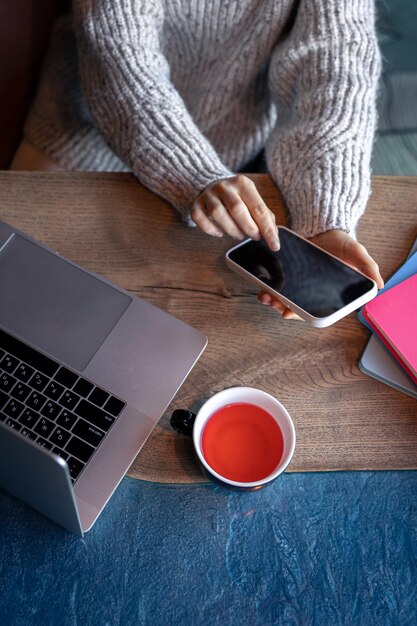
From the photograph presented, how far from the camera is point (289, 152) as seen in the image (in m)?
0.73

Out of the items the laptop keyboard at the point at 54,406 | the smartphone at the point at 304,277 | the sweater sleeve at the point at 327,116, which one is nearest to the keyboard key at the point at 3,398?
the laptop keyboard at the point at 54,406

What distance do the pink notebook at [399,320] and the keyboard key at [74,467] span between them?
0.34m

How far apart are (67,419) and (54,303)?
0.14 metres

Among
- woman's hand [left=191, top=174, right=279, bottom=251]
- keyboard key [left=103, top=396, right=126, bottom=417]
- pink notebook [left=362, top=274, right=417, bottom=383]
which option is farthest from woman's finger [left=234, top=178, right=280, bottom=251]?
keyboard key [left=103, top=396, right=126, bottom=417]

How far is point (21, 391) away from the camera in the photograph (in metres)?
0.56

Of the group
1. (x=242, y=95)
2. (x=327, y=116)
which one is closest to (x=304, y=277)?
(x=327, y=116)

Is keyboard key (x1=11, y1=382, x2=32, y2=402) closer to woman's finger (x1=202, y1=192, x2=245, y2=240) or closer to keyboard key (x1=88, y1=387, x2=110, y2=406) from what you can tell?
keyboard key (x1=88, y1=387, x2=110, y2=406)

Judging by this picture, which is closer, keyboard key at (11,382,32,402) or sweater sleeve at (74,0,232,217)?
keyboard key at (11,382,32,402)

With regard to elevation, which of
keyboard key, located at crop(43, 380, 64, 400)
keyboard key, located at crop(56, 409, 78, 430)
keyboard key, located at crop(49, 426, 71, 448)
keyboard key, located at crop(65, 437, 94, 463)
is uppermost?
keyboard key, located at crop(43, 380, 64, 400)

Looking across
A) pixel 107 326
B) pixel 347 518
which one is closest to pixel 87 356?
pixel 107 326

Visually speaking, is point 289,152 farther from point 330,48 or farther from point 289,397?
point 289,397

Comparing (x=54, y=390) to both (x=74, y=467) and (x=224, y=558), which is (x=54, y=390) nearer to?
(x=74, y=467)

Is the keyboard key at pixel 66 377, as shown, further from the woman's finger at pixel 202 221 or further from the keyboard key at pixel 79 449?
the woman's finger at pixel 202 221

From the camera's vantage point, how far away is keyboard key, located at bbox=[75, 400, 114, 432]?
0.55 metres
